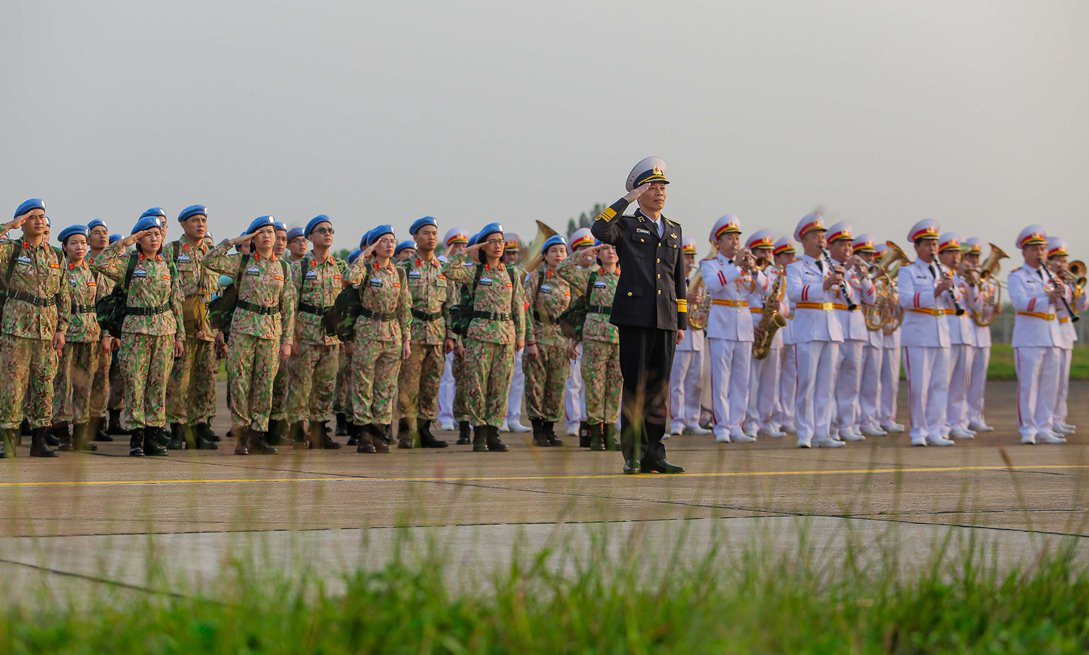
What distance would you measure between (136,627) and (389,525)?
335 cm

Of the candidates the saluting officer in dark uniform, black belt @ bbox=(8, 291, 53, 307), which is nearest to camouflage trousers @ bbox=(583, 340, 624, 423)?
the saluting officer in dark uniform

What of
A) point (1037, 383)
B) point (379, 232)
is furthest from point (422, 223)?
point (1037, 383)

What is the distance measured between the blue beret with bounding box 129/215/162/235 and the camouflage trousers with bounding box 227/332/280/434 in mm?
1181

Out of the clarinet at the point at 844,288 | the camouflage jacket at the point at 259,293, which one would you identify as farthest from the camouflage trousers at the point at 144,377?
the clarinet at the point at 844,288

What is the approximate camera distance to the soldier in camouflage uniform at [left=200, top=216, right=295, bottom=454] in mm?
13633

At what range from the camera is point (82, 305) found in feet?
47.5

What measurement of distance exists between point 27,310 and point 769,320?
815 cm

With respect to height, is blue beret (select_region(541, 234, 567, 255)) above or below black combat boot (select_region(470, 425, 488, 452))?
above

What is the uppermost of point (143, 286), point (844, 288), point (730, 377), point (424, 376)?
point (844, 288)

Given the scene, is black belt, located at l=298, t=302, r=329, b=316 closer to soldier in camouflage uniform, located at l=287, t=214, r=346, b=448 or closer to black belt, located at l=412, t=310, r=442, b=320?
soldier in camouflage uniform, located at l=287, t=214, r=346, b=448

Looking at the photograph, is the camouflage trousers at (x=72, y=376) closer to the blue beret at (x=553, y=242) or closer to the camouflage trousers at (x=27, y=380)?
the camouflage trousers at (x=27, y=380)

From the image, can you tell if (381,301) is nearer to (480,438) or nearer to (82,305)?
(480,438)

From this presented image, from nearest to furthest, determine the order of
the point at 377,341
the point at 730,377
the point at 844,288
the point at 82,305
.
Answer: the point at 377,341 < the point at 82,305 < the point at 844,288 < the point at 730,377

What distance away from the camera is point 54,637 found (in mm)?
4117
